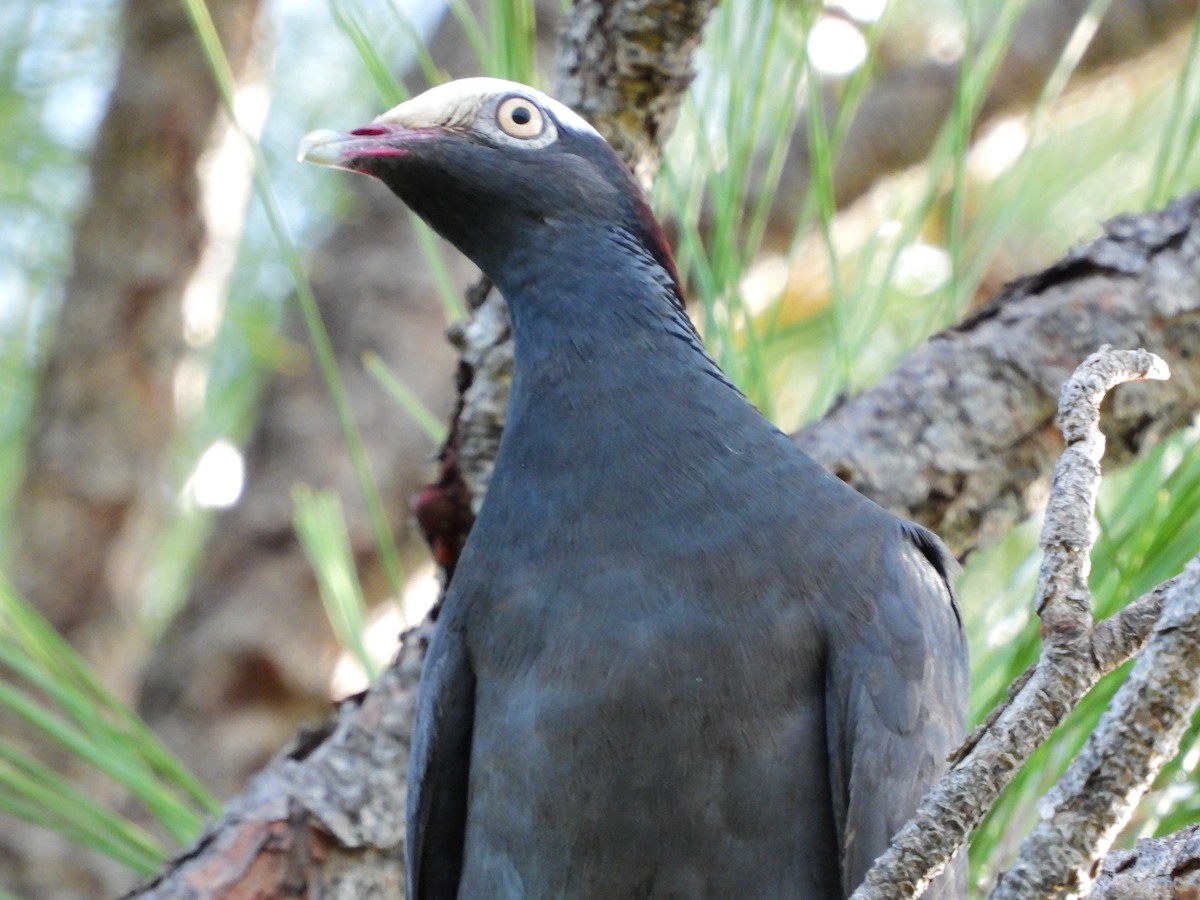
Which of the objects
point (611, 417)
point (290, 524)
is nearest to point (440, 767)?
point (611, 417)

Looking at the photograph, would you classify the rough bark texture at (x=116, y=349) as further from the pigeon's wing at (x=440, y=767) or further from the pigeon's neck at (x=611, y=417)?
the pigeon's wing at (x=440, y=767)

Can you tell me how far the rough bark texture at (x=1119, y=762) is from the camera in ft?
3.57

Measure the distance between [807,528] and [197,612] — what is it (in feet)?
7.40

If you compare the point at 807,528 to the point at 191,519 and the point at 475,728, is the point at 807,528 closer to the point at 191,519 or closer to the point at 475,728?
the point at 475,728

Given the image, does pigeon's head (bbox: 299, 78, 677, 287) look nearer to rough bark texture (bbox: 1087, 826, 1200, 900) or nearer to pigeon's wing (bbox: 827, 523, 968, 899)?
pigeon's wing (bbox: 827, 523, 968, 899)

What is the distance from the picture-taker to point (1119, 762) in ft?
3.62

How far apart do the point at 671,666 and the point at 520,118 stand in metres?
0.84

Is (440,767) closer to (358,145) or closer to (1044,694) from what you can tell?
(358,145)

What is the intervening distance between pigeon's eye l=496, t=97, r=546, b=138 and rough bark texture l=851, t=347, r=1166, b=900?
115 cm

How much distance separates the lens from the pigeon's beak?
209 cm

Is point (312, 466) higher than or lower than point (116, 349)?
lower

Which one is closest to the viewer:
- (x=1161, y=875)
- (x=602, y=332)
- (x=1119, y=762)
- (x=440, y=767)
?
(x=1119, y=762)

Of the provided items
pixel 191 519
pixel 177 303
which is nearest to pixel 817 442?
pixel 177 303

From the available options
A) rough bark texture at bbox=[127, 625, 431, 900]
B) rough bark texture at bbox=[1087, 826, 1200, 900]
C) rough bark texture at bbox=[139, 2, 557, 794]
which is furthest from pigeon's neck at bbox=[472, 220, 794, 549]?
rough bark texture at bbox=[139, 2, 557, 794]
